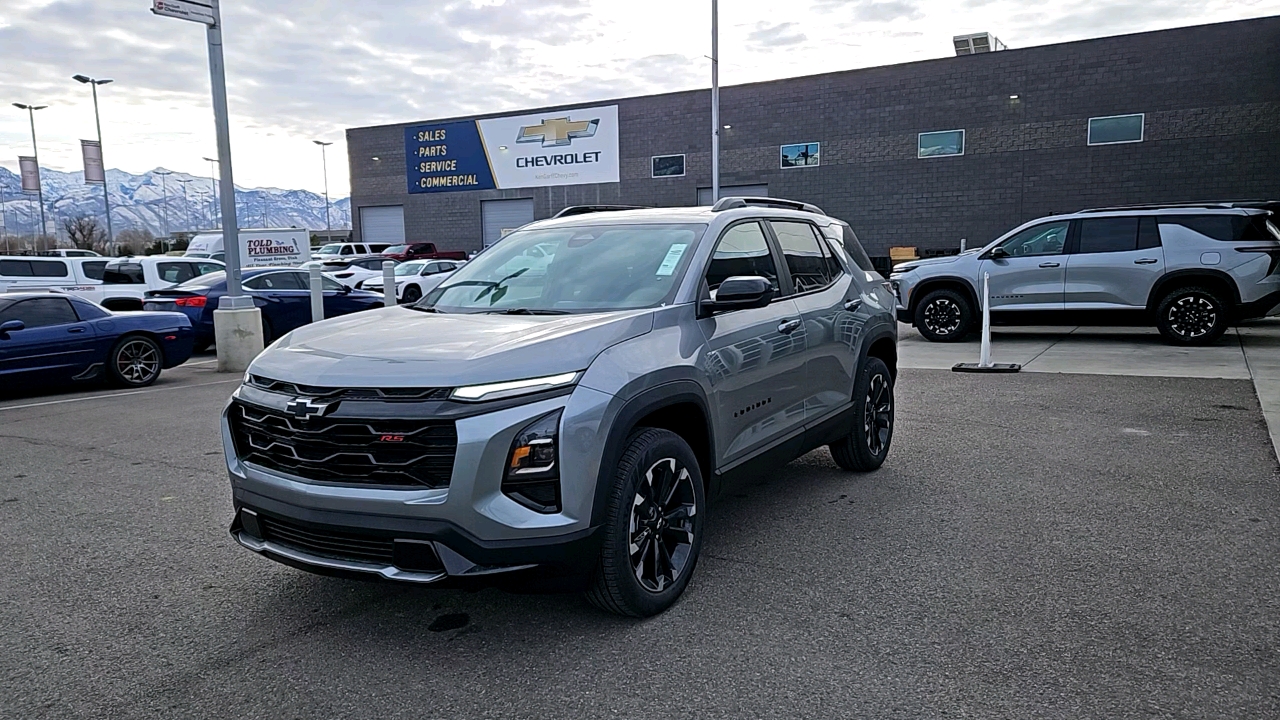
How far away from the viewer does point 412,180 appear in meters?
41.0

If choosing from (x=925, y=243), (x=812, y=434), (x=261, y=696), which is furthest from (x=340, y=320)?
(x=925, y=243)

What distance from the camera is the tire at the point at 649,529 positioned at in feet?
11.6

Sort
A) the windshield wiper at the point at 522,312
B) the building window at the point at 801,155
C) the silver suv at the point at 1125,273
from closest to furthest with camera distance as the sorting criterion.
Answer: the windshield wiper at the point at 522,312 → the silver suv at the point at 1125,273 → the building window at the point at 801,155

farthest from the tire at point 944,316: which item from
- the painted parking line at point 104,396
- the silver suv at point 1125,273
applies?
the painted parking line at point 104,396

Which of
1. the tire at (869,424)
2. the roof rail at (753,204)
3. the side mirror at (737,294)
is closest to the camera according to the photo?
the side mirror at (737,294)

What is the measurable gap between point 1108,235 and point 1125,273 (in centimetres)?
62

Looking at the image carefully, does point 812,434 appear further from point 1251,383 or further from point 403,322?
point 1251,383

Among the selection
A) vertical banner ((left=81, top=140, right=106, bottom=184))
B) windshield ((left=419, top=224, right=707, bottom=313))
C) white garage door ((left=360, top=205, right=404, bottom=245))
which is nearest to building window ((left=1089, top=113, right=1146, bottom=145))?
windshield ((left=419, top=224, right=707, bottom=313))

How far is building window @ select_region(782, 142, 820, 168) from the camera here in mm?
32188

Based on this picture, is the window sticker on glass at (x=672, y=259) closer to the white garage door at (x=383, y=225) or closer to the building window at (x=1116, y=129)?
the building window at (x=1116, y=129)

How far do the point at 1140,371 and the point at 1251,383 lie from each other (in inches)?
46.6

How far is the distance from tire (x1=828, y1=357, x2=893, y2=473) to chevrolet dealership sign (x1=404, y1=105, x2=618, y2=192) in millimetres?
30960

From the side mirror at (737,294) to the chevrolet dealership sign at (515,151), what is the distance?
32646 mm

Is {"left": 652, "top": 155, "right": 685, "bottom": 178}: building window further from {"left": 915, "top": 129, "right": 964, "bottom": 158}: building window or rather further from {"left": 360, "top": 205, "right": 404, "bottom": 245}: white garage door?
{"left": 360, "top": 205, "right": 404, "bottom": 245}: white garage door
